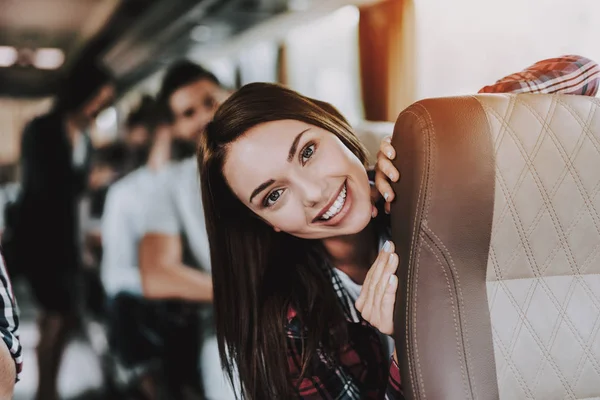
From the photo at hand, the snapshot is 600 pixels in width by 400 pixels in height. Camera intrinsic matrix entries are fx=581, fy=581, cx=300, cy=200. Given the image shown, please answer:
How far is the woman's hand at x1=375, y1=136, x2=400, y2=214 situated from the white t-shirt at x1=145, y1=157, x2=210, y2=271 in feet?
5.85

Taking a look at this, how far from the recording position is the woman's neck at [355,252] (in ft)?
5.01

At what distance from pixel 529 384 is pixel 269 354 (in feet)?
1.99

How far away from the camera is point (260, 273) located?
1473 millimetres

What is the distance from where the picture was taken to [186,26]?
10.7 feet

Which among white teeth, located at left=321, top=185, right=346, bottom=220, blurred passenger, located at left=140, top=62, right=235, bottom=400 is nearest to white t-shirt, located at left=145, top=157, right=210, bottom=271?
blurred passenger, located at left=140, top=62, right=235, bottom=400

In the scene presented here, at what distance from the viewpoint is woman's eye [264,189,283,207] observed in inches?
52.6

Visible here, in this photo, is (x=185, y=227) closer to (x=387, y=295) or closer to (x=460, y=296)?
(x=387, y=295)

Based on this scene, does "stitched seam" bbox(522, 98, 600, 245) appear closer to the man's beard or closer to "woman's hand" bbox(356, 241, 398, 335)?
"woman's hand" bbox(356, 241, 398, 335)

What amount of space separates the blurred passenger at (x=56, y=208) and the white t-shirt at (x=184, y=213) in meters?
0.65

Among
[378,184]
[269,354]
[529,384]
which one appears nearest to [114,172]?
[269,354]

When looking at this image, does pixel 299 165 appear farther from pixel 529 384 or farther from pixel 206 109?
pixel 206 109

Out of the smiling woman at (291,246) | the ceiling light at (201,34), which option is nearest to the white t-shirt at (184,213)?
the ceiling light at (201,34)

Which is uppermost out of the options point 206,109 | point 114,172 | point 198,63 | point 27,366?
point 198,63

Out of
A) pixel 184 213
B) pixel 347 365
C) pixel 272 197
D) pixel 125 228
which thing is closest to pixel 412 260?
pixel 272 197
